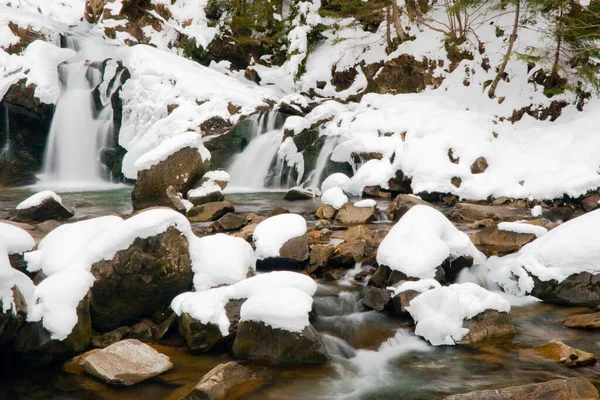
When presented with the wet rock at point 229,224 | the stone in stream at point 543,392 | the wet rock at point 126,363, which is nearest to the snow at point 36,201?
the wet rock at point 229,224

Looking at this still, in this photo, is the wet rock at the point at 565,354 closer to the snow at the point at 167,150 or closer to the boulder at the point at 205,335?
the boulder at the point at 205,335

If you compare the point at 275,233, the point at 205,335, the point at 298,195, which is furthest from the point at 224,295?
the point at 298,195

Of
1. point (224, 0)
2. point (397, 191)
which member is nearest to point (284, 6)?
point (224, 0)

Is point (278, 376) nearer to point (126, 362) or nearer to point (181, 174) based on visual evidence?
point (126, 362)

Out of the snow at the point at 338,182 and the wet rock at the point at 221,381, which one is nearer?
the wet rock at the point at 221,381

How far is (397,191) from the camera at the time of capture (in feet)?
39.1

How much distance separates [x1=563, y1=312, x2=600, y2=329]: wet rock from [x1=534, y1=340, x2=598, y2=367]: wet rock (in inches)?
21.9

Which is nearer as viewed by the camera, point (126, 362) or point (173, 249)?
point (126, 362)

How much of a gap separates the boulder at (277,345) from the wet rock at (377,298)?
1.18 m

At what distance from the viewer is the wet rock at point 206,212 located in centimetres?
905

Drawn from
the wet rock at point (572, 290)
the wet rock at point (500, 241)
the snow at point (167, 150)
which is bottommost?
the wet rock at point (572, 290)

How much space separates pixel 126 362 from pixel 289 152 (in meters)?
10.7

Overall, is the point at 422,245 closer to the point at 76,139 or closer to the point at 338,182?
the point at 338,182

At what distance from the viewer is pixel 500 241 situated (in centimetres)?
686
